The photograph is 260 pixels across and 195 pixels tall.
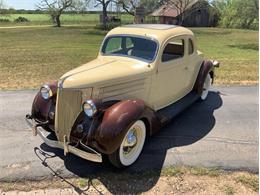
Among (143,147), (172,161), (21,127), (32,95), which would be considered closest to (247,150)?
(172,161)

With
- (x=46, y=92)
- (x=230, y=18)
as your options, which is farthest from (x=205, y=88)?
(x=230, y=18)

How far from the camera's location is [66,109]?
4094 millimetres

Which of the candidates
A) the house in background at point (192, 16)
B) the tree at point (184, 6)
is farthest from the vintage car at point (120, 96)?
the house in background at point (192, 16)

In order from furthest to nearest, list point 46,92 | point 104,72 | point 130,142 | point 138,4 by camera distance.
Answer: point 138,4 < point 46,92 < point 104,72 < point 130,142

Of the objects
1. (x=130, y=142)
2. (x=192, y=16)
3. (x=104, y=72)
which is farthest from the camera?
(x=192, y=16)

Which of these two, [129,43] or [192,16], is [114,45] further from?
[192,16]

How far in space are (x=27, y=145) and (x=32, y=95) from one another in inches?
111

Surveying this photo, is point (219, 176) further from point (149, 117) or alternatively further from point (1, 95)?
point (1, 95)

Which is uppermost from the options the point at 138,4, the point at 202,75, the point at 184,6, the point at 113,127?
the point at 138,4

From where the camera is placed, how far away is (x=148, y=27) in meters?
5.71

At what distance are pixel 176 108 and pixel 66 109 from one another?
7.81ft

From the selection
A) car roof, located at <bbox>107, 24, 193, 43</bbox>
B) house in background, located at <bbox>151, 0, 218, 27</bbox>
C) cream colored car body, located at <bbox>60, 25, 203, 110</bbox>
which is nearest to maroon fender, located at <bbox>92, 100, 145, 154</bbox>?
cream colored car body, located at <bbox>60, 25, 203, 110</bbox>

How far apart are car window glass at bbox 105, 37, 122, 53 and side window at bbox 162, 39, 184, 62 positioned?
0.86 meters

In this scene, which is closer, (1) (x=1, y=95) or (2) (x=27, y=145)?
(2) (x=27, y=145)
